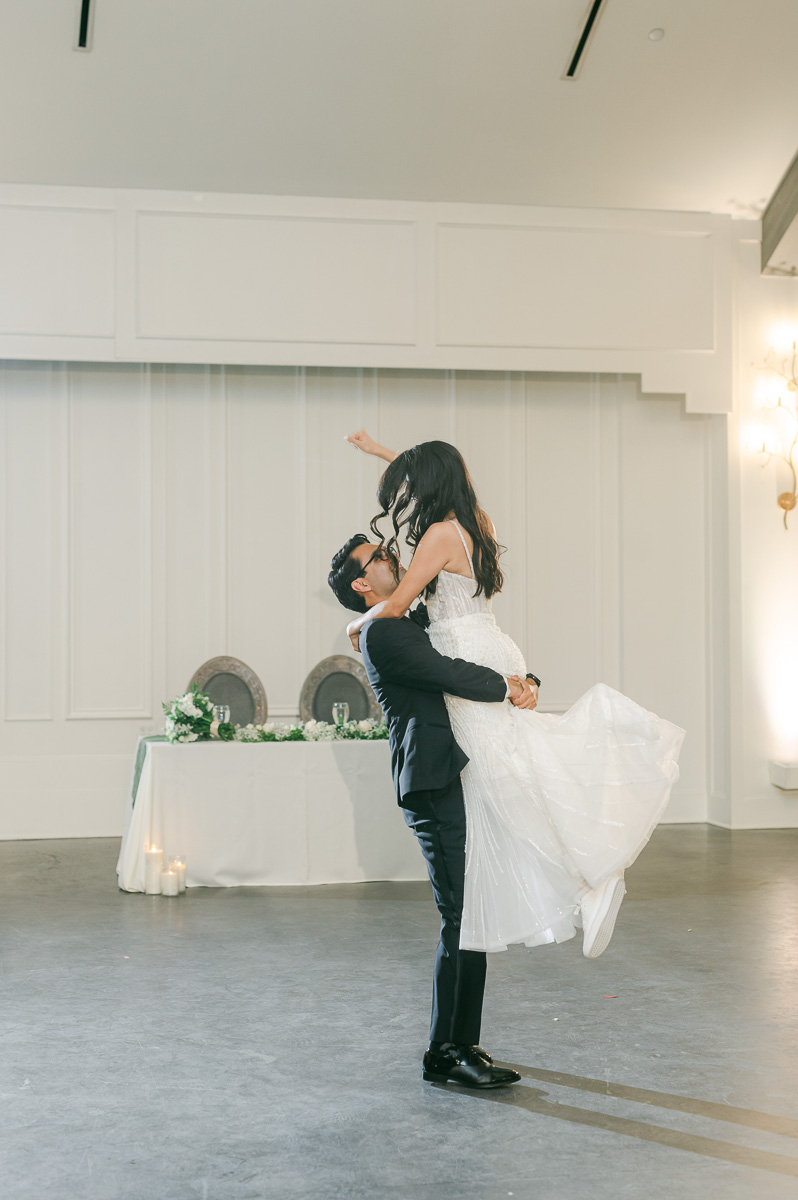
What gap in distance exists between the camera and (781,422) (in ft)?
24.0

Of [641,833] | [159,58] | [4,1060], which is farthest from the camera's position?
[159,58]

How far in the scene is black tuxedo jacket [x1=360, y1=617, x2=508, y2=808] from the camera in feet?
9.53

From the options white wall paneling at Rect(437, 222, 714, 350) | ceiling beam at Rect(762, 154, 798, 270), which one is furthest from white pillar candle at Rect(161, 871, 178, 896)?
ceiling beam at Rect(762, 154, 798, 270)

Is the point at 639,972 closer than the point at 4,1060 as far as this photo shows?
No

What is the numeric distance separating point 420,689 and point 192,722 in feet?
9.53

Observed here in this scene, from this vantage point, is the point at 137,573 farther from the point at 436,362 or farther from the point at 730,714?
the point at 730,714

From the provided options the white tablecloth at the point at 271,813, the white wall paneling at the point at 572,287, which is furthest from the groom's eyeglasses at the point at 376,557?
the white wall paneling at the point at 572,287

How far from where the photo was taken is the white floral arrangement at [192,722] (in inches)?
220

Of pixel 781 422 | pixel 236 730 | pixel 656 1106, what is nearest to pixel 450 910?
pixel 656 1106

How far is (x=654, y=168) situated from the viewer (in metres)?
6.93

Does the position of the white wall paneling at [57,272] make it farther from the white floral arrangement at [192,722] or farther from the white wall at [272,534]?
the white floral arrangement at [192,722]

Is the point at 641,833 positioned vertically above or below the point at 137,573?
below

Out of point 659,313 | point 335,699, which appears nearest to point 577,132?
point 659,313

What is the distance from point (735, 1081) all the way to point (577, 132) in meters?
5.54
